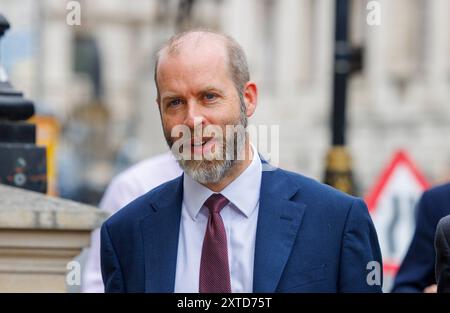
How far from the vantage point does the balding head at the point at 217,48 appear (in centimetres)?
443

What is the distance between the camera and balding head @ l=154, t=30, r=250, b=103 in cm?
443

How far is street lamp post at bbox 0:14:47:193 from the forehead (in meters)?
2.40

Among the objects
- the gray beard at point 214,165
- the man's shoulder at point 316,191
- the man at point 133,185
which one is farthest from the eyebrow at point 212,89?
the man at point 133,185

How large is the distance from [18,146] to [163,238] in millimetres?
2389

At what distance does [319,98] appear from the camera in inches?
1976

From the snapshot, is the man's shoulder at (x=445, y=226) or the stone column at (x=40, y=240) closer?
the man's shoulder at (x=445, y=226)

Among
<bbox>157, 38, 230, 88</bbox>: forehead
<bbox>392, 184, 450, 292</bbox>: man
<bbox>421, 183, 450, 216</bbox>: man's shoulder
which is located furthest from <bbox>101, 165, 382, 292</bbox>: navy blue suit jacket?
<bbox>392, 184, 450, 292</bbox>: man

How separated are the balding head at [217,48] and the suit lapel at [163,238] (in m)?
0.29

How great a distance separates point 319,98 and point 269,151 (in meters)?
44.8

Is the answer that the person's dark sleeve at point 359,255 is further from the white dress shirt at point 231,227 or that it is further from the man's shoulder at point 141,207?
the man's shoulder at point 141,207

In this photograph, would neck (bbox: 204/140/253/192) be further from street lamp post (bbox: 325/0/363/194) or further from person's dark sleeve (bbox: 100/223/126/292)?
street lamp post (bbox: 325/0/363/194)

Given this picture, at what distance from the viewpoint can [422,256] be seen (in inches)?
249

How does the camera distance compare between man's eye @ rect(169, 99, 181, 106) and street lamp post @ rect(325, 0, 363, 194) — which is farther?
street lamp post @ rect(325, 0, 363, 194)
